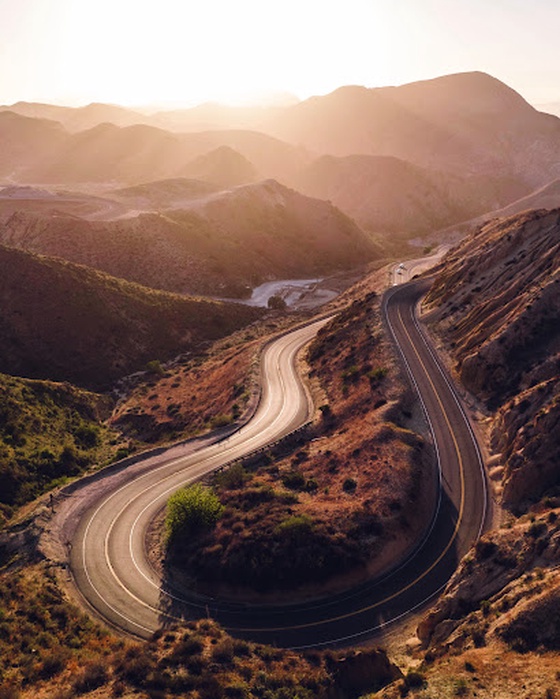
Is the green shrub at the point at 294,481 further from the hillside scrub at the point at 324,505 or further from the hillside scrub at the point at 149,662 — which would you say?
the hillside scrub at the point at 149,662

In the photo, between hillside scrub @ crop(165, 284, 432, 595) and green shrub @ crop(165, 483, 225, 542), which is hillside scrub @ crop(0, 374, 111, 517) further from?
hillside scrub @ crop(165, 284, 432, 595)

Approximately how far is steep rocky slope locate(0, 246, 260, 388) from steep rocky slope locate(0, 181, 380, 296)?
2316cm

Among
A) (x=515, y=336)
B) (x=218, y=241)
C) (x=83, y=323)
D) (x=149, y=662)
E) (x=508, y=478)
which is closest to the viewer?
(x=149, y=662)

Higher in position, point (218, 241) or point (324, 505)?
point (218, 241)

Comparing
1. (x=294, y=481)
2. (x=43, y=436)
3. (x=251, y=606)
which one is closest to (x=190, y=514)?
(x=251, y=606)

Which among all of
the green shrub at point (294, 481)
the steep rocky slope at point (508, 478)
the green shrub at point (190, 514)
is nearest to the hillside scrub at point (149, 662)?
the steep rocky slope at point (508, 478)

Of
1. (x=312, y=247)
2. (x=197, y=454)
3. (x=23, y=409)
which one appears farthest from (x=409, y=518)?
(x=312, y=247)

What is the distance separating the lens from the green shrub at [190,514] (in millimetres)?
36344

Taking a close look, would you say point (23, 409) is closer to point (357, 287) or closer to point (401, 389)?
point (401, 389)

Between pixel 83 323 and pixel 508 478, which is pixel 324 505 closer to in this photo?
pixel 508 478

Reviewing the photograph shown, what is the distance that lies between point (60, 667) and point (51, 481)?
2371cm

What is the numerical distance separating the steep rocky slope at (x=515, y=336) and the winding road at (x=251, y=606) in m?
3.07

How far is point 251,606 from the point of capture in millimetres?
31250

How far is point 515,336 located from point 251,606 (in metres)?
34.4
